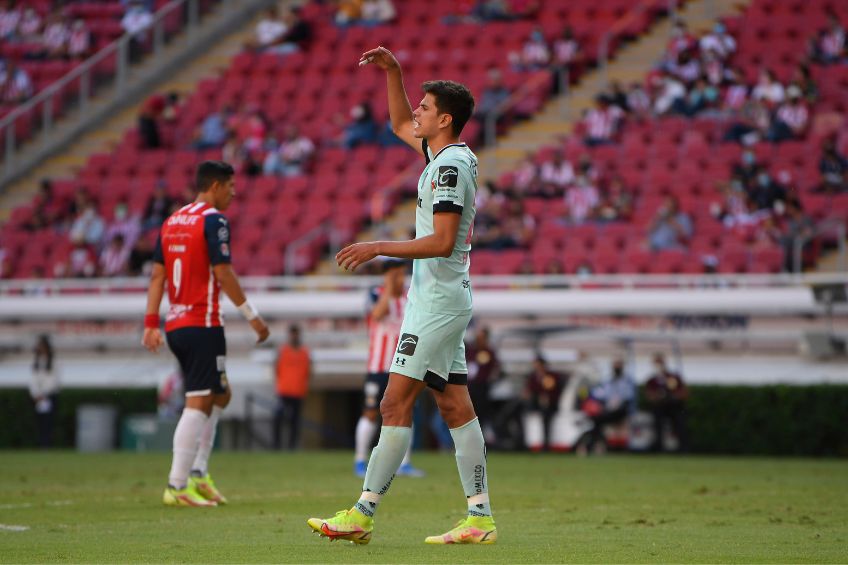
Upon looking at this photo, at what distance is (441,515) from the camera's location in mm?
9836

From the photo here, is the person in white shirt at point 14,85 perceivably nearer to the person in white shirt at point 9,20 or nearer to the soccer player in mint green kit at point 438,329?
the person in white shirt at point 9,20

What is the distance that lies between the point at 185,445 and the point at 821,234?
14907mm

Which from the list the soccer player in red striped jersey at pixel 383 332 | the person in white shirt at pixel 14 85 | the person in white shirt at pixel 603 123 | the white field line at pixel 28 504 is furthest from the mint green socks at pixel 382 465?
the person in white shirt at pixel 14 85

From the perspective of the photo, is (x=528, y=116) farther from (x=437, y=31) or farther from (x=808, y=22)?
(x=808, y=22)

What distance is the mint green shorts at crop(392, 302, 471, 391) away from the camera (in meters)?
7.44

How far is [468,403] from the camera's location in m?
7.73

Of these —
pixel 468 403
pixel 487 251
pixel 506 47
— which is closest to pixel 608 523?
pixel 468 403

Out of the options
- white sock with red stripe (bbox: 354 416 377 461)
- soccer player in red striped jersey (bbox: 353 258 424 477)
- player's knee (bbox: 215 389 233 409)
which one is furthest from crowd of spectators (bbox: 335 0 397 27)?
player's knee (bbox: 215 389 233 409)

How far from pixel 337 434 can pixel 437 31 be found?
1027cm

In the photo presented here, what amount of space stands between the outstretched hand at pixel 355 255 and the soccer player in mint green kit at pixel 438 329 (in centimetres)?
20

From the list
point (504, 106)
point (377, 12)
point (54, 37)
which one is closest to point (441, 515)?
point (504, 106)

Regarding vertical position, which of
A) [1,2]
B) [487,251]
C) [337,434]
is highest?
[1,2]

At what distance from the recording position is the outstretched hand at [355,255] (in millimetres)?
6957

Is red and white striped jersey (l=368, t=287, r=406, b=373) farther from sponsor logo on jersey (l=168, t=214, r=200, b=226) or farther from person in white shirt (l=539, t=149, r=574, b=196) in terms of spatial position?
person in white shirt (l=539, t=149, r=574, b=196)
